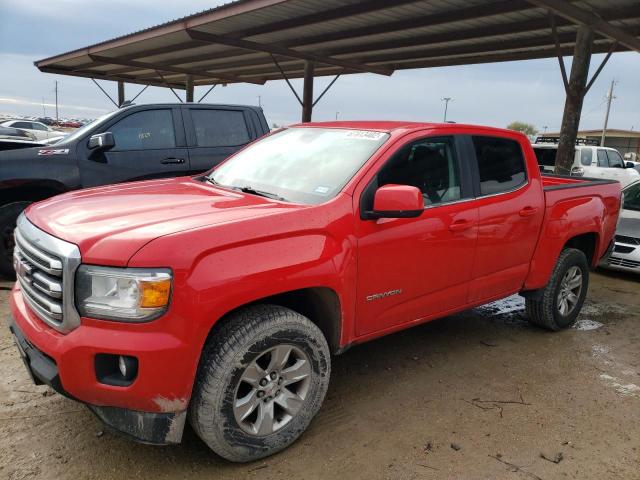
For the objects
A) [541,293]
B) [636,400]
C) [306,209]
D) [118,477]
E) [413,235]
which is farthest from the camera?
[541,293]

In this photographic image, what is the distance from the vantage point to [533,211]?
4.00 m

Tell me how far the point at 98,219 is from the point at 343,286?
1.29m

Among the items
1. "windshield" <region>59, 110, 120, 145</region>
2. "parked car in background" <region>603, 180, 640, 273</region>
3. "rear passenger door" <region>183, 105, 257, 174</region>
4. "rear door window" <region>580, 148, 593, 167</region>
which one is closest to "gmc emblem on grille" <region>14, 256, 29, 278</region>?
"windshield" <region>59, 110, 120, 145</region>

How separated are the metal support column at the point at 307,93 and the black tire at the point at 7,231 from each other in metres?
10.8

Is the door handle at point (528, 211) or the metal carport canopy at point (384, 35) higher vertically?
the metal carport canopy at point (384, 35)

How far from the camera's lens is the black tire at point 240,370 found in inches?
92.9

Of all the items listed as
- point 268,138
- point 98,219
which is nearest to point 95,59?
point 268,138

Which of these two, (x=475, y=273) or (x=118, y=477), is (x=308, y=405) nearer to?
(x=118, y=477)

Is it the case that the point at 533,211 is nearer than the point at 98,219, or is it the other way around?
the point at 98,219

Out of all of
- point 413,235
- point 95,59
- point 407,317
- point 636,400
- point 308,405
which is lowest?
point 636,400

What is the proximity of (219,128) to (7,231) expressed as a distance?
258 centimetres

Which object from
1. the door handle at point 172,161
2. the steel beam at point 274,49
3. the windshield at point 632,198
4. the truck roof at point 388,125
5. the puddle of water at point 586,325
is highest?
the steel beam at point 274,49

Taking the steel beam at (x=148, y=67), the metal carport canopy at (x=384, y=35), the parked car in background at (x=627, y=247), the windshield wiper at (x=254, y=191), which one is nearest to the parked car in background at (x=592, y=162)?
the metal carport canopy at (x=384, y=35)

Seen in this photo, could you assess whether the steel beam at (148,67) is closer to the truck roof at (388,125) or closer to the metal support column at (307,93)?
the metal support column at (307,93)
